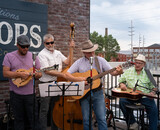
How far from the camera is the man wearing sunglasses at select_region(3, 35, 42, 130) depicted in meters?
3.73

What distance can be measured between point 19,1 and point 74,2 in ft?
5.57

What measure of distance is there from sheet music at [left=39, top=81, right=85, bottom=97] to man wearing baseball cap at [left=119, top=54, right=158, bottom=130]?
140 centimetres

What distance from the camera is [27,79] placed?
3852mm

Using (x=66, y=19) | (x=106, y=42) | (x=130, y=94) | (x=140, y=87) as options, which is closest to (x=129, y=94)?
(x=130, y=94)

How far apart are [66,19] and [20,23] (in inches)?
55.9

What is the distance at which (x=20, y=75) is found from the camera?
12.2 feet

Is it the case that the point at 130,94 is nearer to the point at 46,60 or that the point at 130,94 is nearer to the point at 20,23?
the point at 46,60

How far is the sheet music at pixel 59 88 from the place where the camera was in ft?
11.0

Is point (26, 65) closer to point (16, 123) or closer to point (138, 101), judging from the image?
point (16, 123)

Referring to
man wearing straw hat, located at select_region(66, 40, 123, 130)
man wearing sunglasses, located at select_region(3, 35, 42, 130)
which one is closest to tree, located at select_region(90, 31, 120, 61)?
man wearing straw hat, located at select_region(66, 40, 123, 130)

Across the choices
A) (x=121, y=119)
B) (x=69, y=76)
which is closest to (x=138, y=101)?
(x=121, y=119)

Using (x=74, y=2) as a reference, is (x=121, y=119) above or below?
below

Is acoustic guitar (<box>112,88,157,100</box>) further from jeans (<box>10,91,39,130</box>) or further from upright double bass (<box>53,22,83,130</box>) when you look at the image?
jeans (<box>10,91,39,130</box>)

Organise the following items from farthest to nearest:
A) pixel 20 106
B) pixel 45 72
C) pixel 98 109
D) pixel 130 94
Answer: pixel 130 94, pixel 45 72, pixel 20 106, pixel 98 109
